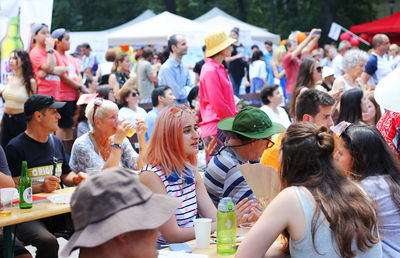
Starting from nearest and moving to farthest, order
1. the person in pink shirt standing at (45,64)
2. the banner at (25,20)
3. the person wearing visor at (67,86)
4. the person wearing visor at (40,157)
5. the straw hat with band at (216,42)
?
the person wearing visor at (40,157) → the banner at (25,20) → the straw hat with band at (216,42) → the person in pink shirt standing at (45,64) → the person wearing visor at (67,86)

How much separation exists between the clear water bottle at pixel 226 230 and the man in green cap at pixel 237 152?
783 millimetres

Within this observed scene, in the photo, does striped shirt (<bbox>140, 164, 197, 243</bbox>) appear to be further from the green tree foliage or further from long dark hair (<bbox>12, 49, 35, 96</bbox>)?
the green tree foliage

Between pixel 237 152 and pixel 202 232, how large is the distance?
1.08m

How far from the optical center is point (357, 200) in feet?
8.54

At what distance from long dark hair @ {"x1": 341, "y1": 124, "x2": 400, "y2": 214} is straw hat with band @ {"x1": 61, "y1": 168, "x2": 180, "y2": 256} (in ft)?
5.62

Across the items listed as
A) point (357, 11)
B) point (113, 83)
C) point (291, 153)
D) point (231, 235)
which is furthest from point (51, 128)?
point (357, 11)

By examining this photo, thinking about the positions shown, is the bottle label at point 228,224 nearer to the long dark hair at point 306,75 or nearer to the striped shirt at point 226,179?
the striped shirt at point 226,179

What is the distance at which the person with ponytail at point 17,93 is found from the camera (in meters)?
7.36

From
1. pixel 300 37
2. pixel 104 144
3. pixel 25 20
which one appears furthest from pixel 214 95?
pixel 300 37

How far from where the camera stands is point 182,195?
11.9 feet

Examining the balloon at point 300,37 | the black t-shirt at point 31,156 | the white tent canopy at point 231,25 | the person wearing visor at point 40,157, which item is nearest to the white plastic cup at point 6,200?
the person wearing visor at point 40,157

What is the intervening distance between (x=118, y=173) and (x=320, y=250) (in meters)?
1.15

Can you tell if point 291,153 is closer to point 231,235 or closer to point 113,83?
point 231,235

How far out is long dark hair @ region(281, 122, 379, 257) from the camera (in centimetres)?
253
